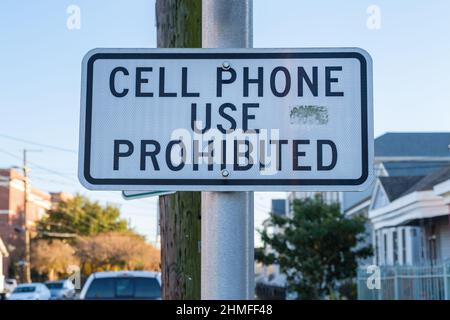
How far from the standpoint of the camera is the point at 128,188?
7.33 ft

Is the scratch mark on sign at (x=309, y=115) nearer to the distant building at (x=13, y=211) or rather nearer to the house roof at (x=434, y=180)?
the house roof at (x=434, y=180)

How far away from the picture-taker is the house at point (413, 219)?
2070 cm

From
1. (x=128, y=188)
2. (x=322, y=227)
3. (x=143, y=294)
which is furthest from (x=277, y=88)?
(x=322, y=227)

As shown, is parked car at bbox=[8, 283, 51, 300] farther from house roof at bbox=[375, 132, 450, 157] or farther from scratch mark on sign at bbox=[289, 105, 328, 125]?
scratch mark on sign at bbox=[289, 105, 328, 125]

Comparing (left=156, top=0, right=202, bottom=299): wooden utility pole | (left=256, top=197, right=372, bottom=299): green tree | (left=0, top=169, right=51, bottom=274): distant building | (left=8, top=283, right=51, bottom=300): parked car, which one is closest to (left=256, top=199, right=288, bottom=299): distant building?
(left=256, top=197, right=372, bottom=299): green tree

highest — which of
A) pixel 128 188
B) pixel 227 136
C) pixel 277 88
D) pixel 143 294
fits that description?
pixel 277 88

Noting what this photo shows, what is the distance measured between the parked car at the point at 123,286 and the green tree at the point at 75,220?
4653 centimetres

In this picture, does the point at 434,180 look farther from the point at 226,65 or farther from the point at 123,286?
the point at 226,65

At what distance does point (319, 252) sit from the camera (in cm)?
2406

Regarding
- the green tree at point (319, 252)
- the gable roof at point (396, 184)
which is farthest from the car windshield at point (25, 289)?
the gable roof at point (396, 184)

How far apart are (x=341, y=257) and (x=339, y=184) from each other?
22144 millimetres
